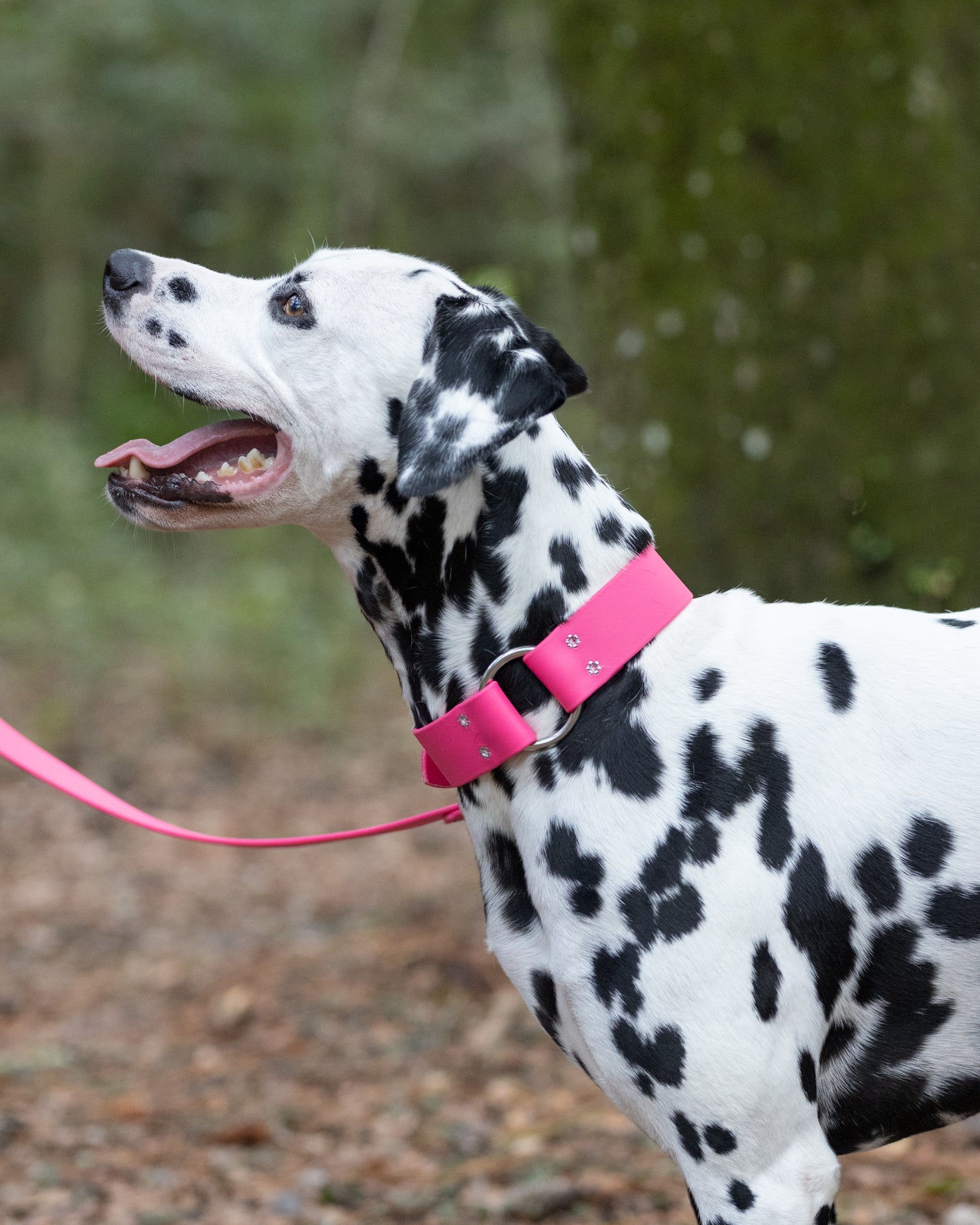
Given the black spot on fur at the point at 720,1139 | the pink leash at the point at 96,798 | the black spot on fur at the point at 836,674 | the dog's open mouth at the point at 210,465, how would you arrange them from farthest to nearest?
the pink leash at the point at 96,798 → the dog's open mouth at the point at 210,465 → the black spot on fur at the point at 836,674 → the black spot on fur at the point at 720,1139

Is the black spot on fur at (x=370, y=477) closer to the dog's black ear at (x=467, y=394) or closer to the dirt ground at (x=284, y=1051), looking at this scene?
the dog's black ear at (x=467, y=394)

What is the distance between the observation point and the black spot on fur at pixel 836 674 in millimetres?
2459

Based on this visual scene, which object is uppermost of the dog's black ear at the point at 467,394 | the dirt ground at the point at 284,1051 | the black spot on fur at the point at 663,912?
the dog's black ear at the point at 467,394

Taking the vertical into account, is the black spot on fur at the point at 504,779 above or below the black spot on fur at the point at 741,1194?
above

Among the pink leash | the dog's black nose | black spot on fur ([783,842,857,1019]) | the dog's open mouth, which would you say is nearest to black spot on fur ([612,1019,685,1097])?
black spot on fur ([783,842,857,1019])

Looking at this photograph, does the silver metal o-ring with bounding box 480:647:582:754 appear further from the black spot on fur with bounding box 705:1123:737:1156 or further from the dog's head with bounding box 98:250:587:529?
the black spot on fur with bounding box 705:1123:737:1156

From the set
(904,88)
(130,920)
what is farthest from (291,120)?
(904,88)

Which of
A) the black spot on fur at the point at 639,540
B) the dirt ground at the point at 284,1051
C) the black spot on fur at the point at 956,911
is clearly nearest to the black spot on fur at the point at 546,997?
the black spot on fur at the point at 956,911

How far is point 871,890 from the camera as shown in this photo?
2363 mm

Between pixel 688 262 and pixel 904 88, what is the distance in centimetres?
84

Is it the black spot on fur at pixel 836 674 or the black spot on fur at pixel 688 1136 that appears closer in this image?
the black spot on fur at pixel 688 1136

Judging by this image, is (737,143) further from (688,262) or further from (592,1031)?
(592,1031)

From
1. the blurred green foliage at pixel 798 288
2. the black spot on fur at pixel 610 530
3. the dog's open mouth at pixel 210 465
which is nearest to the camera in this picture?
the black spot on fur at pixel 610 530

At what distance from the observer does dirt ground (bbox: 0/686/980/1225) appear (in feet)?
12.8
